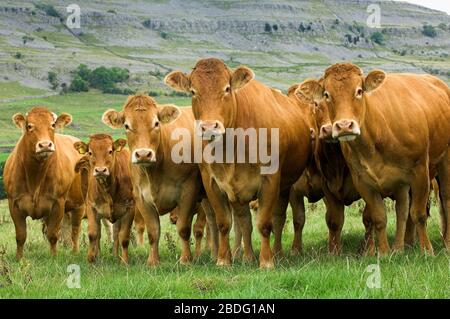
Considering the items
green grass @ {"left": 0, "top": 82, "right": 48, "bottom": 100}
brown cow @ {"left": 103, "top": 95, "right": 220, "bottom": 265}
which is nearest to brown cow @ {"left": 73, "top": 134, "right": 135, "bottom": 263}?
brown cow @ {"left": 103, "top": 95, "right": 220, "bottom": 265}

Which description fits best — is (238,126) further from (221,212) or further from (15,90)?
(15,90)

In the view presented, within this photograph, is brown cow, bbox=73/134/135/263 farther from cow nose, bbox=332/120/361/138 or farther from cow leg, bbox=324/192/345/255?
cow nose, bbox=332/120/361/138

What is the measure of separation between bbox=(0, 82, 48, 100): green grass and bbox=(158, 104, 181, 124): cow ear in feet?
401

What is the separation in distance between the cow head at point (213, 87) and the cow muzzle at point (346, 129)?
4.63 ft

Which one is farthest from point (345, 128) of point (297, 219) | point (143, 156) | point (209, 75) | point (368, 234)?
point (297, 219)

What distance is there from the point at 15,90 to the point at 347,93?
5244 inches

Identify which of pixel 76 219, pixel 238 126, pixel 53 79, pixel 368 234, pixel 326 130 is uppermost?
pixel 326 130

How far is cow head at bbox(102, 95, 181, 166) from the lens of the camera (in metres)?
9.61

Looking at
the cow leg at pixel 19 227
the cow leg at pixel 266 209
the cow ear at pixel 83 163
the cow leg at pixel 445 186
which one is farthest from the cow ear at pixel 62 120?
the cow leg at pixel 445 186

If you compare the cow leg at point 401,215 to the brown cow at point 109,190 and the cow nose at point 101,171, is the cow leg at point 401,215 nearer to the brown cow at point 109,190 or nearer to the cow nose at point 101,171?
the brown cow at point 109,190

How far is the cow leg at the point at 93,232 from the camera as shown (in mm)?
11344

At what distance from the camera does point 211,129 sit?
867 centimetres
